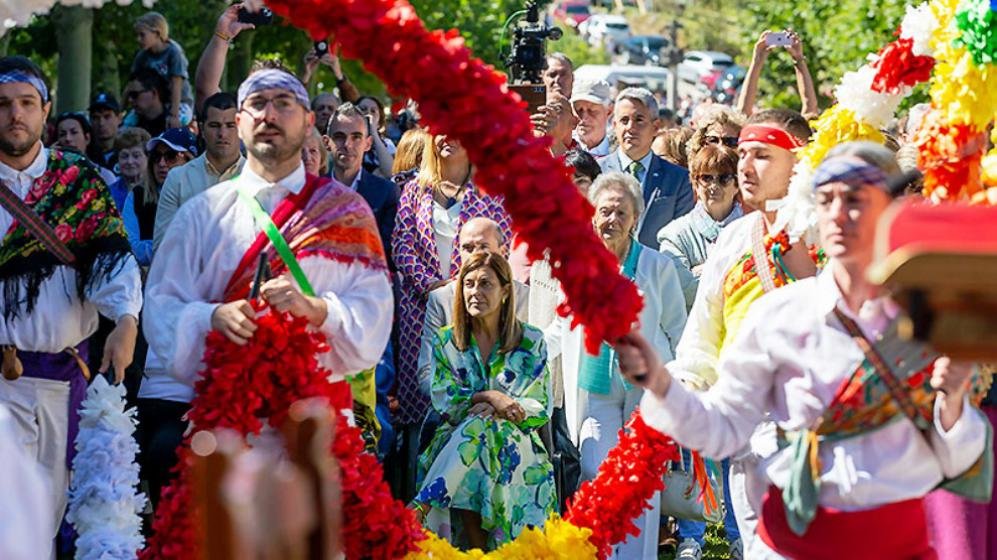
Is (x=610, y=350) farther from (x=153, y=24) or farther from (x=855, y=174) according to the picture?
(x=153, y=24)

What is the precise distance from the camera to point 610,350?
30.6ft

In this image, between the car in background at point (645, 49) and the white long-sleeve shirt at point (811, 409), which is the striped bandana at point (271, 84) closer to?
the white long-sleeve shirt at point (811, 409)

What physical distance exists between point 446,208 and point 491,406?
151 centimetres

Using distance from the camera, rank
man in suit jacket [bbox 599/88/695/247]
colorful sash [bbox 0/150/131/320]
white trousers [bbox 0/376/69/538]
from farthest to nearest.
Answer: man in suit jacket [bbox 599/88/695/247] → white trousers [bbox 0/376/69/538] → colorful sash [bbox 0/150/131/320]

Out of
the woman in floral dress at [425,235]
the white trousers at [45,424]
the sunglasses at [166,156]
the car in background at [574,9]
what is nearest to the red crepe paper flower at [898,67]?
the woman in floral dress at [425,235]

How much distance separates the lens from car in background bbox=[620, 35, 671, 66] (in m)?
51.4

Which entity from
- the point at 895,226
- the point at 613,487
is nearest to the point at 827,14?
the point at 613,487

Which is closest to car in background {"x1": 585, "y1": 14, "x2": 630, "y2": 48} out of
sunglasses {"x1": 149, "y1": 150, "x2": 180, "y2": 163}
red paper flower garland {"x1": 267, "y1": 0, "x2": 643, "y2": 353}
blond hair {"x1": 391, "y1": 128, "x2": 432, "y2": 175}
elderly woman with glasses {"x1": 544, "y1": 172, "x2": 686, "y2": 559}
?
blond hair {"x1": 391, "y1": 128, "x2": 432, "y2": 175}

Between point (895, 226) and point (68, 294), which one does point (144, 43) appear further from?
point (895, 226)

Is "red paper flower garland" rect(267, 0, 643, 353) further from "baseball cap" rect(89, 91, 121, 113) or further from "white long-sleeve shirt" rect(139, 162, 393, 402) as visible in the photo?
"baseball cap" rect(89, 91, 121, 113)

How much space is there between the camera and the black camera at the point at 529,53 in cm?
1263

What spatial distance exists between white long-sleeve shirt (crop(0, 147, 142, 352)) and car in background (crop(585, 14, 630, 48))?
4784 cm

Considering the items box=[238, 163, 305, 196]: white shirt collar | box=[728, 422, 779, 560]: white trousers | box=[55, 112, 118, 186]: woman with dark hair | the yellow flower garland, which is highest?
box=[55, 112, 118, 186]: woman with dark hair

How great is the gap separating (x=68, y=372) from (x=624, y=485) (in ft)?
7.26
